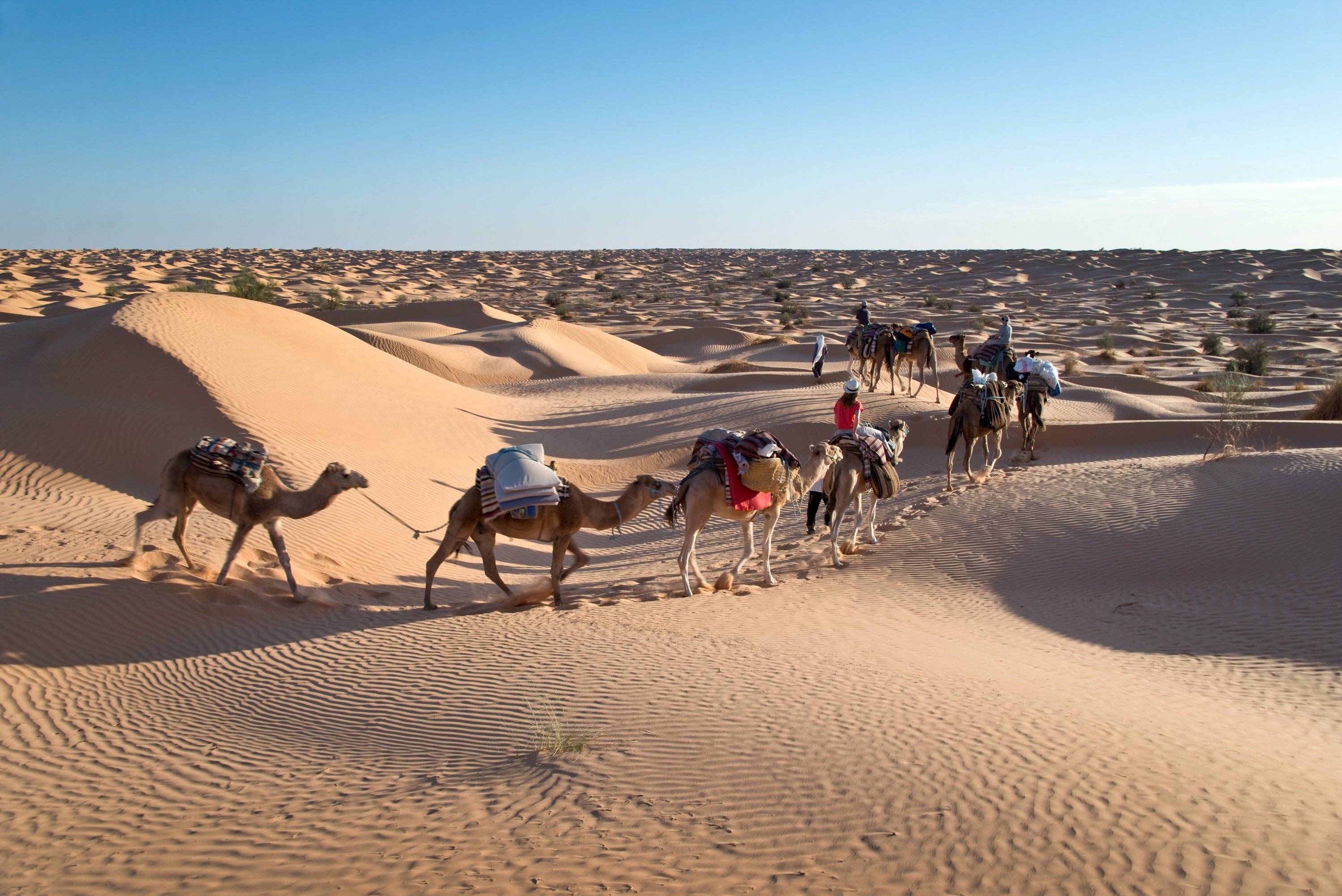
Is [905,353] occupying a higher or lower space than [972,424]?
higher

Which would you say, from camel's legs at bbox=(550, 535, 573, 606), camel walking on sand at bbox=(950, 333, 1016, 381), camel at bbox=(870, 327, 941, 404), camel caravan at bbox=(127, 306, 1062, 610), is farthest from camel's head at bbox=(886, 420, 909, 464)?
camel at bbox=(870, 327, 941, 404)

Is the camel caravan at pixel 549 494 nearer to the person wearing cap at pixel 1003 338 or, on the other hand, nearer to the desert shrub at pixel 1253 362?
the person wearing cap at pixel 1003 338

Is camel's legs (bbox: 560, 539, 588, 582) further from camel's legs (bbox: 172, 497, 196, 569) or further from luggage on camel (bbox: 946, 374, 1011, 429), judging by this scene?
luggage on camel (bbox: 946, 374, 1011, 429)

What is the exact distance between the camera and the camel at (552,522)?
9.55 metres

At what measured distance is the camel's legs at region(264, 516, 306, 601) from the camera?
9.41 metres

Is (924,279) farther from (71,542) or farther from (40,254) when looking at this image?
A: (40,254)

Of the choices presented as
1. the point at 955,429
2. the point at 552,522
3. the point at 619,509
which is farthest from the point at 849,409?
the point at 552,522

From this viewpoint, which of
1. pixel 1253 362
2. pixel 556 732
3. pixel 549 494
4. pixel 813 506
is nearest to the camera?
pixel 556 732

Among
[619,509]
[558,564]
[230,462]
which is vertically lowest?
[558,564]

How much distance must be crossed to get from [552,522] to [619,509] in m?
0.75

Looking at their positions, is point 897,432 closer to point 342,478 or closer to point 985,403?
point 985,403

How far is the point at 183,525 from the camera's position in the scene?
32.2 feet

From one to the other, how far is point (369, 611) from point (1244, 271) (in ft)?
235

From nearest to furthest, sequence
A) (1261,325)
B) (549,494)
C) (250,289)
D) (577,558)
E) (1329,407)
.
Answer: (549,494) → (577,558) → (1329,407) → (250,289) → (1261,325)
